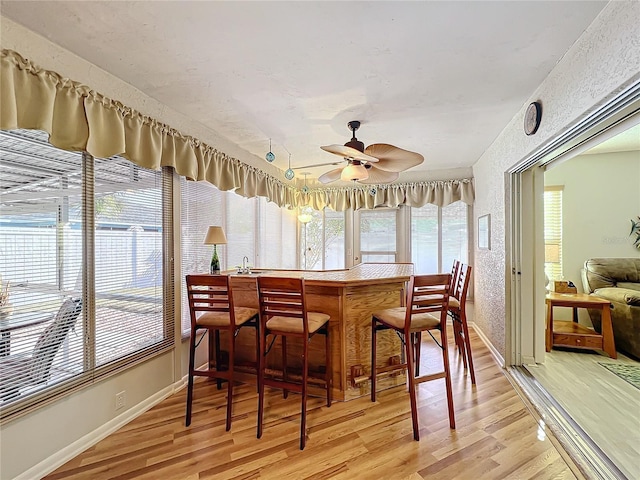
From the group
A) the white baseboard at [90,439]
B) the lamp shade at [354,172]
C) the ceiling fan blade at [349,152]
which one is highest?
the ceiling fan blade at [349,152]

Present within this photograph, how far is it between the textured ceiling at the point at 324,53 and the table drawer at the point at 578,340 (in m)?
2.48

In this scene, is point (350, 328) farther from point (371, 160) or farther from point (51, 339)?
point (51, 339)

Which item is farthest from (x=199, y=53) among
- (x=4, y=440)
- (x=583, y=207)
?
(x=583, y=207)

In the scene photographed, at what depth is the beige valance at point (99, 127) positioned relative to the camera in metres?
1.55

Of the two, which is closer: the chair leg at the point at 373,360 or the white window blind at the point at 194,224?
the chair leg at the point at 373,360

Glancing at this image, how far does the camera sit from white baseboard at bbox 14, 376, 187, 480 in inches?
67.0

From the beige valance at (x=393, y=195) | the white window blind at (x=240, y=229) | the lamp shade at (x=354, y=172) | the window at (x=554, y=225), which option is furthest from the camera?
the beige valance at (x=393, y=195)

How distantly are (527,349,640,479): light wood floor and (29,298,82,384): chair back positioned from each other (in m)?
3.25

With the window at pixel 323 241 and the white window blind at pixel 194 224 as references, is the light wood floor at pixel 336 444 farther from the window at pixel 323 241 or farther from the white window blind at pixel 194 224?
the window at pixel 323 241

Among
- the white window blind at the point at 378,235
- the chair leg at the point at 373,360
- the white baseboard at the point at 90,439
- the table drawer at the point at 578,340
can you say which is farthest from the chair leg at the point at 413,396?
the white window blind at the point at 378,235

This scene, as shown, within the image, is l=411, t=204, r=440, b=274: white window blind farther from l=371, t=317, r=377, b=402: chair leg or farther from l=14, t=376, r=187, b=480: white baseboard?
l=14, t=376, r=187, b=480: white baseboard

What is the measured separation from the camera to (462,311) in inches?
108

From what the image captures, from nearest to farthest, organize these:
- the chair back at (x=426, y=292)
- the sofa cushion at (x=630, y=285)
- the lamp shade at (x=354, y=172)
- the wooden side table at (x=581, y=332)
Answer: the chair back at (x=426, y=292), the lamp shade at (x=354, y=172), the wooden side table at (x=581, y=332), the sofa cushion at (x=630, y=285)

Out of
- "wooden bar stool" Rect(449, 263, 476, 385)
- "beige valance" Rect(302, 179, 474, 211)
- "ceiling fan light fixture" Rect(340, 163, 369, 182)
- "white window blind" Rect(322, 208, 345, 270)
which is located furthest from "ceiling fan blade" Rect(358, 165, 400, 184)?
"white window blind" Rect(322, 208, 345, 270)
